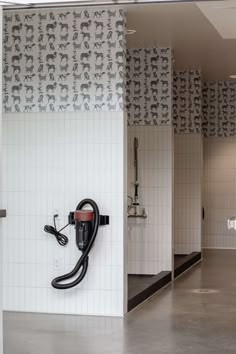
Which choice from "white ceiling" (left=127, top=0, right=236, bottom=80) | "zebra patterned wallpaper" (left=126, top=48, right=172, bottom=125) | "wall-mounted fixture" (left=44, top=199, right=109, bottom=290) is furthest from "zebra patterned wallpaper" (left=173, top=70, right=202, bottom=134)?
"wall-mounted fixture" (left=44, top=199, right=109, bottom=290)

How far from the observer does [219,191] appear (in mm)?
13211

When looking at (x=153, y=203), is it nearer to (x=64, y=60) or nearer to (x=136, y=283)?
(x=136, y=283)

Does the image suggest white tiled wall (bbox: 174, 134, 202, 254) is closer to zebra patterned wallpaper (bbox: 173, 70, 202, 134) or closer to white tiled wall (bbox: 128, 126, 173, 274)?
zebra patterned wallpaper (bbox: 173, 70, 202, 134)

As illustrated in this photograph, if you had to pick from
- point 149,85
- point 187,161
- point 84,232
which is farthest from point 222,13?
point 187,161

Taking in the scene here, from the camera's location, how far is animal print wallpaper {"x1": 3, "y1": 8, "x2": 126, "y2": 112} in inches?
277

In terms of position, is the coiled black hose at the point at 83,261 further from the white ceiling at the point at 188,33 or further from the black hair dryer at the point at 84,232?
the white ceiling at the point at 188,33

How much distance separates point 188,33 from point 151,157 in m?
1.72

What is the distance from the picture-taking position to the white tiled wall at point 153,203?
30.0ft

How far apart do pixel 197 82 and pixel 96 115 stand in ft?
14.5


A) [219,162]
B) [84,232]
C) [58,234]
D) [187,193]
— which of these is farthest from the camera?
[219,162]

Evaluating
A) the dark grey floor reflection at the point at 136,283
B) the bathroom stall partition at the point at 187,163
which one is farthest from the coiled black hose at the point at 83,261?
the bathroom stall partition at the point at 187,163

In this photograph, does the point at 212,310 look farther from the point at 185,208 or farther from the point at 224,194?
the point at 224,194

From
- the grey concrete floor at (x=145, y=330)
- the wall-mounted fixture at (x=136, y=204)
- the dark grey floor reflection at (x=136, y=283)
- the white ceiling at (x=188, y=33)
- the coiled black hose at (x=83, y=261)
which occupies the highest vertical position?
the white ceiling at (x=188, y=33)

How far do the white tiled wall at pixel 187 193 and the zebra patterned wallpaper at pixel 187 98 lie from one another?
269mm
